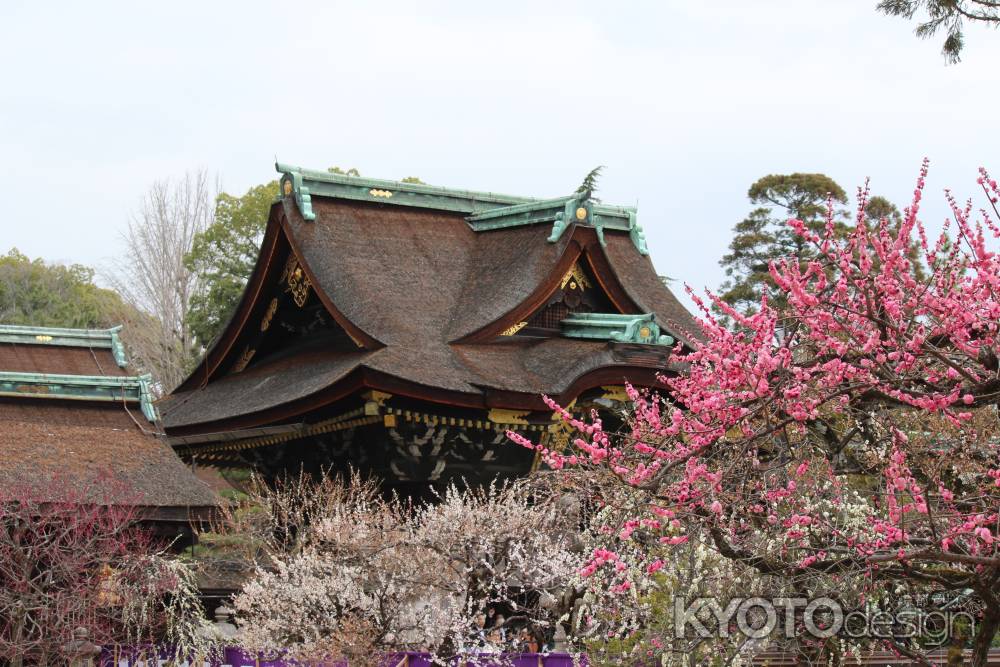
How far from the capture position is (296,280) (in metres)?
20.6

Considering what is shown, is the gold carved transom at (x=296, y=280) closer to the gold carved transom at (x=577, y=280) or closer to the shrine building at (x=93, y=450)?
the shrine building at (x=93, y=450)

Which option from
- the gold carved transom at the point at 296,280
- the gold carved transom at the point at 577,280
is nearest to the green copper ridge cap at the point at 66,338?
the gold carved transom at the point at 296,280

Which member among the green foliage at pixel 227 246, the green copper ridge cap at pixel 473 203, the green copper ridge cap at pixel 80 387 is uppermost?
the green foliage at pixel 227 246

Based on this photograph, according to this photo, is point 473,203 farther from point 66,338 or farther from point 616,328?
point 66,338

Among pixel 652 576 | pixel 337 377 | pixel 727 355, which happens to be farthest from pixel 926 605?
pixel 337 377

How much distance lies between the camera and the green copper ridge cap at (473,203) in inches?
779

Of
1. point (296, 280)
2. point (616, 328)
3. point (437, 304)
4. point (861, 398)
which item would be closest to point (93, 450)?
point (296, 280)

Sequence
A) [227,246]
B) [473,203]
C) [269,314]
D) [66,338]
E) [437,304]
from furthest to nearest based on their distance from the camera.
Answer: [227,246]
[473,203]
[269,314]
[66,338]
[437,304]

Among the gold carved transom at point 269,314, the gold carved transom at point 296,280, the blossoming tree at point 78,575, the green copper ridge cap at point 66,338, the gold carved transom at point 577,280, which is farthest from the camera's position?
the gold carved transom at point 269,314

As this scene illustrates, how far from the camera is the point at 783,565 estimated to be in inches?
336

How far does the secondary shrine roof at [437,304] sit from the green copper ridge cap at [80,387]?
170 cm

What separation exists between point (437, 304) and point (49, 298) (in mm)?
34682

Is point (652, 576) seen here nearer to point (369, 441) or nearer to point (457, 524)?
point (457, 524)

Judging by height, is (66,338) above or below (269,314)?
below
